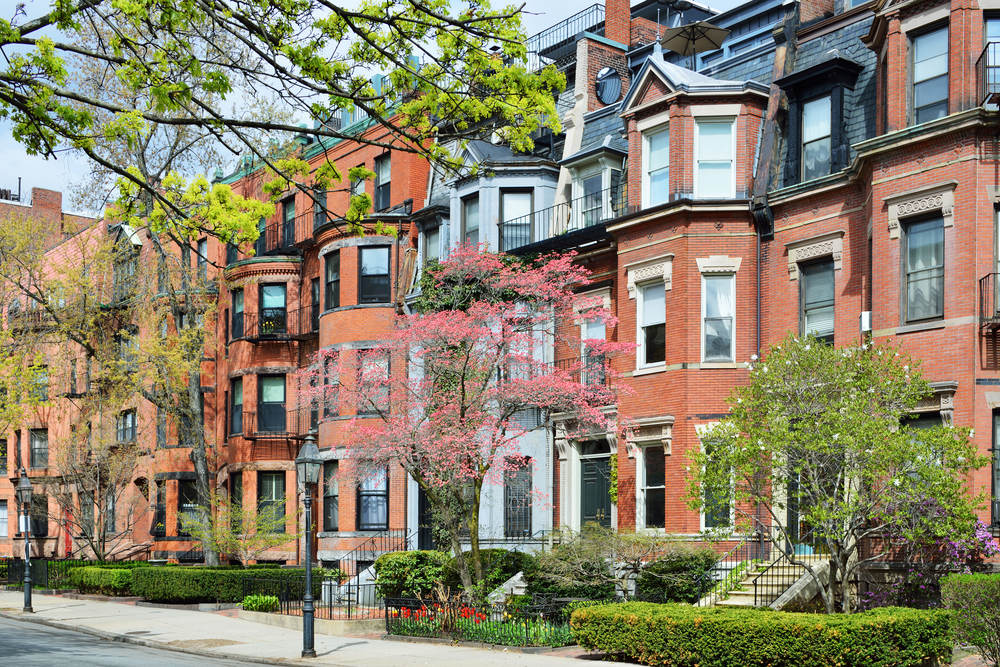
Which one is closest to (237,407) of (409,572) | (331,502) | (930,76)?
(331,502)

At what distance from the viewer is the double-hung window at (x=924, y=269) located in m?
20.7

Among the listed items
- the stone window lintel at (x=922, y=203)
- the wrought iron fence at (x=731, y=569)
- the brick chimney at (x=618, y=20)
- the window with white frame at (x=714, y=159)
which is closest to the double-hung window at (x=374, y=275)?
the brick chimney at (x=618, y=20)

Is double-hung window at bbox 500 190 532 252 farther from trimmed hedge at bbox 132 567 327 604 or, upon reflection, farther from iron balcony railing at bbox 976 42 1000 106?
iron balcony railing at bbox 976 42 1000 106

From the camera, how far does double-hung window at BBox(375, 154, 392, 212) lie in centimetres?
3719

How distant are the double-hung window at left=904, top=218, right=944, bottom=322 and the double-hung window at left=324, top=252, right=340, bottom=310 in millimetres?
19637

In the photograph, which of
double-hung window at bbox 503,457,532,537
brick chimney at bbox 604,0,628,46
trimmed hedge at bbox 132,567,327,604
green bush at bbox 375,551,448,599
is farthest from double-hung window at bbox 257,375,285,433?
brick chimney at bbox 604,0,628,46

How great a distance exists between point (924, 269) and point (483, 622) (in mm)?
10811

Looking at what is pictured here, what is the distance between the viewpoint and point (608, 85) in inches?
1252

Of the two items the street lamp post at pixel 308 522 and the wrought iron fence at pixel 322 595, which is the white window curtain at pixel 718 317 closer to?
the street lamp post at pixel 308 522

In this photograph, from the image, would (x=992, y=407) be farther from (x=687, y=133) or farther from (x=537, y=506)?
(x=537, y=506)

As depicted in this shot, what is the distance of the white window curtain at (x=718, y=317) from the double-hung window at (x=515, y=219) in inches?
272

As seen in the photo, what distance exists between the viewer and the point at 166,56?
9.28 metres

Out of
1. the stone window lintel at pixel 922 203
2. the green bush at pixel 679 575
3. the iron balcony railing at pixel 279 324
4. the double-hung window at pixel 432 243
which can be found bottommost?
the green bush at pixel 679 575

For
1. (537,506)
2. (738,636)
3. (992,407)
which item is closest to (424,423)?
(537,506)
